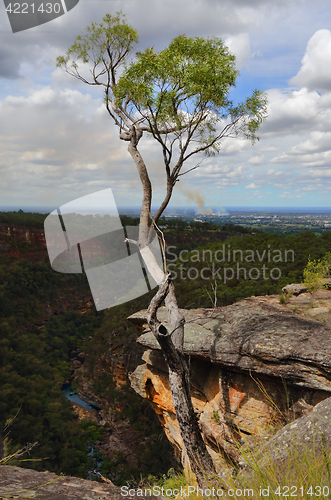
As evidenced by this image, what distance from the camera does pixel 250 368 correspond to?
6711 millimetres

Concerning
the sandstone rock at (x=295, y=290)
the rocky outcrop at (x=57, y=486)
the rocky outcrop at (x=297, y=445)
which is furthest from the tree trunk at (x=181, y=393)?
the sandstone rock at (x=295, y=290)

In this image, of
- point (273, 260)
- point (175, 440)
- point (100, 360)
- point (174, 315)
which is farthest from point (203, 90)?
point (100, 360)

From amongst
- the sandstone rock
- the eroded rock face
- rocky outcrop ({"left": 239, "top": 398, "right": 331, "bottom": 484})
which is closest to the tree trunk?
the eroded rock face

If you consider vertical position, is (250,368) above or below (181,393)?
above

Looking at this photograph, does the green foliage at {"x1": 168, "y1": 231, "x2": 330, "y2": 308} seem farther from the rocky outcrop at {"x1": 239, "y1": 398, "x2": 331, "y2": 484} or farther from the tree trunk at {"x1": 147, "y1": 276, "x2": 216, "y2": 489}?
the rocky outcrop at {"x1": 239, "y1": 398, "x2": 331, "y2": 484}

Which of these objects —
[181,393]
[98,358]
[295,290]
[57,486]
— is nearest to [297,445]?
[57,486]

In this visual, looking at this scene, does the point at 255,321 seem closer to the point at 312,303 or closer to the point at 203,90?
the point at 312,303

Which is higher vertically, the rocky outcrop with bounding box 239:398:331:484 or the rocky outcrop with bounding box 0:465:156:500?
the rocky outcrop with bounding box 239:398:331:484

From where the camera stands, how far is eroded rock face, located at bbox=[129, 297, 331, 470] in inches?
240

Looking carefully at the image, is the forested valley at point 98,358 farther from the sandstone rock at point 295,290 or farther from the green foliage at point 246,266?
the sandstone rock at point 295,290

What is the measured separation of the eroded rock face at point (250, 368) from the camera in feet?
20.0

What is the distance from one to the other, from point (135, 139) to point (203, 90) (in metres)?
2.04

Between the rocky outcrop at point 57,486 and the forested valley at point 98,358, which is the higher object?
the rocky outcrop at point 57,486

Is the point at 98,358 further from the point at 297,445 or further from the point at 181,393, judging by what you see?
the point at 297,445
